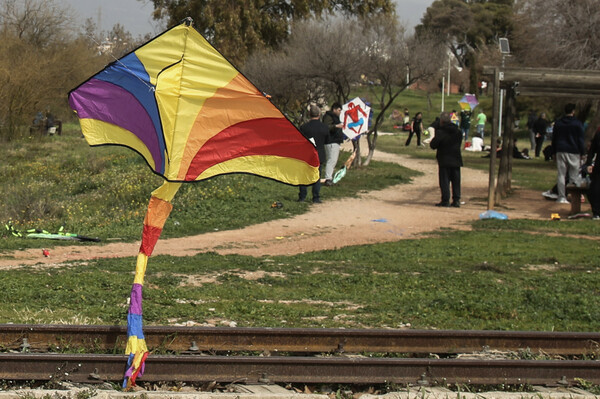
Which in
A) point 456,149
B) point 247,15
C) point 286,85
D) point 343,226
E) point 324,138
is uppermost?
point 247,15

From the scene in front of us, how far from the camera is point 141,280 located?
20.5ft

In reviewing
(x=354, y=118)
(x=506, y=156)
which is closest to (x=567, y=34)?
(x=506, y=156)

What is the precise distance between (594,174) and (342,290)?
8223 mm

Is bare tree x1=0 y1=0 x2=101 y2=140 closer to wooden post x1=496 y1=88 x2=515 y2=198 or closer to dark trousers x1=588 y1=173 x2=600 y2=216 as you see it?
wooden post x1=496 y1=88 x2=515 y2=198

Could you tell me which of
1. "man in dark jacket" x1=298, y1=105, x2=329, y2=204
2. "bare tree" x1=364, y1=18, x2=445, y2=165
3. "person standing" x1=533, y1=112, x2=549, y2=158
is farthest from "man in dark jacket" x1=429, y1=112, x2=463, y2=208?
"person standing" x1=533, y1=112, x2=549, y2=158

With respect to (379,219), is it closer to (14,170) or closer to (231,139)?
(231,139)

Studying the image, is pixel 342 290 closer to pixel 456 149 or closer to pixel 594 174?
pixel 594 174

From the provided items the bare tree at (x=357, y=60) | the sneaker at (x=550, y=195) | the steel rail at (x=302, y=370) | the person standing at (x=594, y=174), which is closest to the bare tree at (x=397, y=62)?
the bare tree at (x=357, y=60)

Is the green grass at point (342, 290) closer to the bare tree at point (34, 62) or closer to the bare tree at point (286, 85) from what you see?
the bare tree at point (286, 85)

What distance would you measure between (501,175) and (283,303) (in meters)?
12.3

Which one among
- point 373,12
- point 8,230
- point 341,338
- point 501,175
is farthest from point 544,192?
point 373,12

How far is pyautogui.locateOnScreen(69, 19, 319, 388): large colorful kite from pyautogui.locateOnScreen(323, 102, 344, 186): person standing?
1387 centimetres

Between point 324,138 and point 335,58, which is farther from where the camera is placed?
point 335,58

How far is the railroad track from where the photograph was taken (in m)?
6.08
